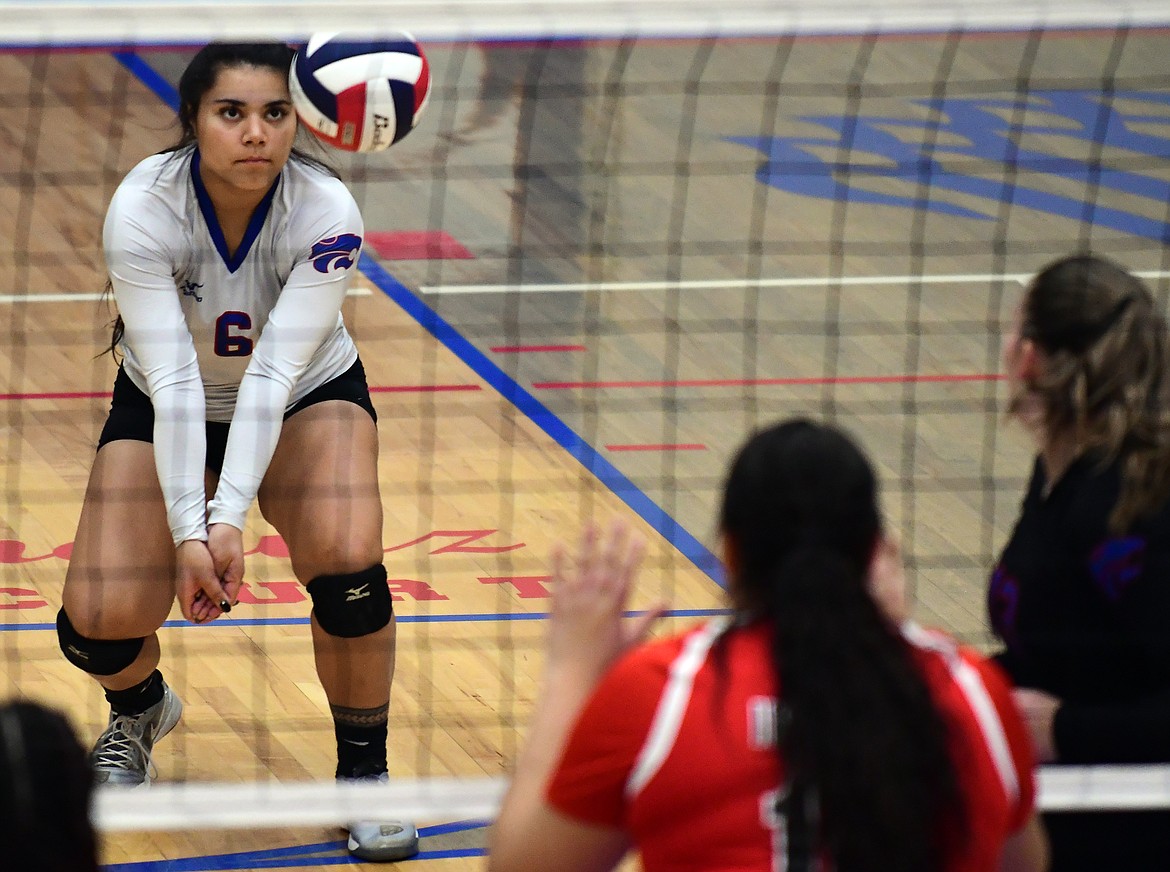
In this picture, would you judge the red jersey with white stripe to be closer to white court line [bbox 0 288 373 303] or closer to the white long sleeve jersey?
the white long sleeve jersey

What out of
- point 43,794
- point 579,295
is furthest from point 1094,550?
point 579,295

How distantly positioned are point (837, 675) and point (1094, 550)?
664 millimetres

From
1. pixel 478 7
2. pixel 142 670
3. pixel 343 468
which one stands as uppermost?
pixel 478 7

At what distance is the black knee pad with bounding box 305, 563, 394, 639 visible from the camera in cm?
308

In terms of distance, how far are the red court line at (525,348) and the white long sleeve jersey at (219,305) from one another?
117 inches

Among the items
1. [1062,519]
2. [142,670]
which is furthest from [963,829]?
[142,670]

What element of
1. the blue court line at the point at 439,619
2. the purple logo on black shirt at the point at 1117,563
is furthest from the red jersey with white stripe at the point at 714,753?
the blue court line at the point at 439,619

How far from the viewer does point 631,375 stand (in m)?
5.96

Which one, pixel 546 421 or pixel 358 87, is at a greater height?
pixel 358 87

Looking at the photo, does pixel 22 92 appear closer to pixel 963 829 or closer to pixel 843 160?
pixel 843 160

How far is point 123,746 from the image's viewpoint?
10.9 ft

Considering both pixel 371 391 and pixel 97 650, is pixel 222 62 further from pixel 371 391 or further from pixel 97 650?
pixel 371 391

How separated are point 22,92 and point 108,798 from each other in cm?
744

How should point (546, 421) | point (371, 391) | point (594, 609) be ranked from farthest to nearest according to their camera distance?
point (371, 391), point (546, 421), point (594, 609)
